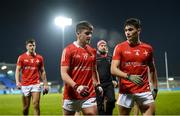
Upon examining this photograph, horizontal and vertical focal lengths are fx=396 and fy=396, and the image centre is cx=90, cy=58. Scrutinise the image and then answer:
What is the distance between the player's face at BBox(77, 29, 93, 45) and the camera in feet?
22.9

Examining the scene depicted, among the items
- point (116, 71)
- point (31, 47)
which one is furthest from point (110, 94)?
point (116, 71)

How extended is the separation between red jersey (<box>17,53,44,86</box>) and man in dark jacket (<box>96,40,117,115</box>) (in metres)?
1.97

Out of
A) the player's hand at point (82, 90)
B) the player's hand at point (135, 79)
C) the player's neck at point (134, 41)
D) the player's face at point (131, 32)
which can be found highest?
the player's face at point (131, 32)

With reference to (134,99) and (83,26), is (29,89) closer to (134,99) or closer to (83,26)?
A: (134,99)

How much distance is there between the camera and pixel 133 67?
751cm

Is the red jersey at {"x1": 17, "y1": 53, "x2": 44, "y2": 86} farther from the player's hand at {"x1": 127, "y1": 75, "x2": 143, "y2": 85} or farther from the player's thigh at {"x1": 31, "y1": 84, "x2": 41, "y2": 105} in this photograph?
the player's hand at {"x1": 127, "y1": 75, "x2": 143, "y2": 85}

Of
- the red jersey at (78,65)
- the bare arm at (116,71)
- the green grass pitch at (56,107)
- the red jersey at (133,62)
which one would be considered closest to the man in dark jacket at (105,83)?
the red jersey at (133,62)

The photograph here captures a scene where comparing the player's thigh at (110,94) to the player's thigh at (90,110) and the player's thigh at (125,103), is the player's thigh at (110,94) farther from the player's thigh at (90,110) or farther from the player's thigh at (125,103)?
the player's thigh at (90,110)

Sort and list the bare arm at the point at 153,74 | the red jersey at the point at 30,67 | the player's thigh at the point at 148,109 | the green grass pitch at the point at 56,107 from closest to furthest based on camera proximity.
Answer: the player's thigh at the point at 148,109 → the bare arm at the point at 153,74 → the red jersey at the point at 30,67 → the green grass pitch at the point at 56,107

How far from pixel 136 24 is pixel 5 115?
1021 centimetres

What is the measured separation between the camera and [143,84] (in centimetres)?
741

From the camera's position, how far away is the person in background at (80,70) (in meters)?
6.96

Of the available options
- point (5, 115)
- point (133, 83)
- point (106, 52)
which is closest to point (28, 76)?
point (106, 52)

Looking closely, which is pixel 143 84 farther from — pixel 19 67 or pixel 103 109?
pixel 19 67
